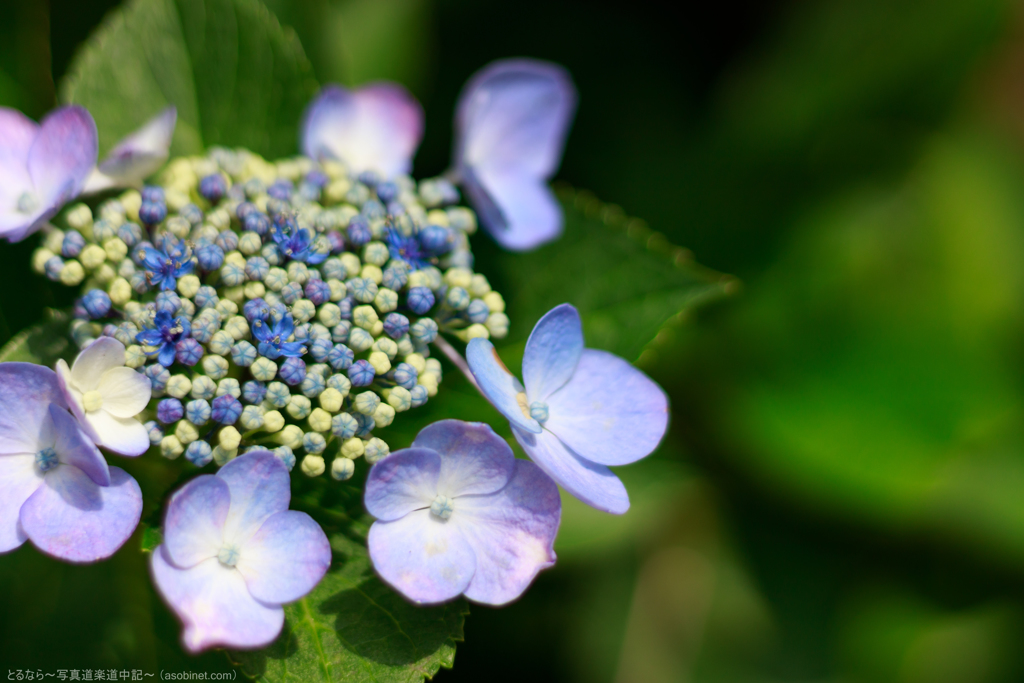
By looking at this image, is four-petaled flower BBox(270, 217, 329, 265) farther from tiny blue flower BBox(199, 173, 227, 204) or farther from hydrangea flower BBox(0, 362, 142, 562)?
hydrangea flower BBox(0, 362, 142, 562)

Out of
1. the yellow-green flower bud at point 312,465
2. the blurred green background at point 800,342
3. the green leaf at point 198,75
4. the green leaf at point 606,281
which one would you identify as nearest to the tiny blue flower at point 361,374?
the yellow-green flower bud at point 312,465

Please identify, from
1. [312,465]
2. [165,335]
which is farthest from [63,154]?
[312,465]

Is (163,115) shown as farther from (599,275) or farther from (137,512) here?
(599,275)

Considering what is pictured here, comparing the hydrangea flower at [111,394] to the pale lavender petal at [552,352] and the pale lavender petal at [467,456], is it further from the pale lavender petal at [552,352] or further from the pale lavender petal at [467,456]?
the pale lavender petal at [552,352]

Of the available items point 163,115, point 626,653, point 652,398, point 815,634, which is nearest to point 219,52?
point 163,115

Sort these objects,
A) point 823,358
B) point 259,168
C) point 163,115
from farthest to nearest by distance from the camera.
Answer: point 823,358
point 259,168
point 163,115

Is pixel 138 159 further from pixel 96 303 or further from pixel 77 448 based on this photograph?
pixel 77 448
